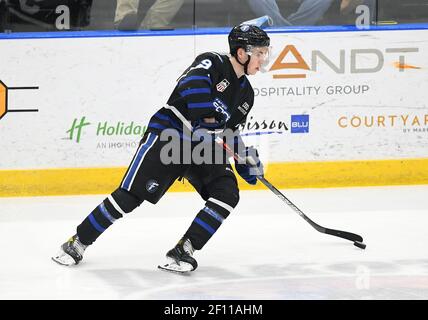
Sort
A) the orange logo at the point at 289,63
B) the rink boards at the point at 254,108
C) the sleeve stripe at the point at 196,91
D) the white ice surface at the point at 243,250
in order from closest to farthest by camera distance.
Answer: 1. the white ice surface at the point at 243,250
2. the sleeve stripe at the point at 196,91
3. the rink boards at the point at 254,108
4. the orange logo at the point at 289,63

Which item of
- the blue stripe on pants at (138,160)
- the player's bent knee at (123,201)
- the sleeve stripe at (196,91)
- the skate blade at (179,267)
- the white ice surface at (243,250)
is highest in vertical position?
the sleeve stripe at (196,91)

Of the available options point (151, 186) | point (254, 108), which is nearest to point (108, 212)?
point (151, 186)

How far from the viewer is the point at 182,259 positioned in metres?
3.96

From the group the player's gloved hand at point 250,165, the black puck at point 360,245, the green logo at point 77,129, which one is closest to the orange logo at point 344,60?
the green logo at point 77,129

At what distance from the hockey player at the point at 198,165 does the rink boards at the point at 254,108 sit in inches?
76.3

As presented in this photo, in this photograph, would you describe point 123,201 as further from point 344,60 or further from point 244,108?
point 344,60

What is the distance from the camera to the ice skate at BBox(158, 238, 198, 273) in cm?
395

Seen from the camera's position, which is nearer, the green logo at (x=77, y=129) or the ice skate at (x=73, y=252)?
the ice skate at (x=73, y=252)

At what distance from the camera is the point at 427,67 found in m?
6.11

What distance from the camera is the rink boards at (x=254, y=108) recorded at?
5.88m

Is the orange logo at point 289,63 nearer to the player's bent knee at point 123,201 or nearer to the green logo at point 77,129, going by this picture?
the green logo at point 77,129

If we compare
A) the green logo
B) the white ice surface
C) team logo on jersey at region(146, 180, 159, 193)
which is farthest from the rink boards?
team logo on jersey at region(146, 180, 159, 193)

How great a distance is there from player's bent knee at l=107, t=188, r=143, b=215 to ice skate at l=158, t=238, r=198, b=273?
0.84ft
